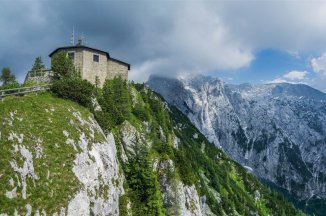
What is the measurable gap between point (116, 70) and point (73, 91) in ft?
84.7

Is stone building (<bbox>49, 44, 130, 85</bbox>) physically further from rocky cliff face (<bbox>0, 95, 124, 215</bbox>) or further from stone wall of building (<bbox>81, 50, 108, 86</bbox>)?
rocky cliff face (<bbox>0, 95, 124, 215</bbox>)

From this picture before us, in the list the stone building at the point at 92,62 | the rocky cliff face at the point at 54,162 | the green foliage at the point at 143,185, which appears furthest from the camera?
the stone building at the point at 92,62

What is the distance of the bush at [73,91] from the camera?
7169 cm

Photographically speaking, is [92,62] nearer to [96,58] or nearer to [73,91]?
[96,58]

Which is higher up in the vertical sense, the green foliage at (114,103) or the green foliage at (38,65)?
the green foliage at (38,65)

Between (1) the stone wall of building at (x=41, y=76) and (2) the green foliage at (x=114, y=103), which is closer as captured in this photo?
(2) the green foliage at (x=114, y=103)

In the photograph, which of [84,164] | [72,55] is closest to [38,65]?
[72,55]

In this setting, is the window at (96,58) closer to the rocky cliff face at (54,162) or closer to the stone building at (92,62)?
the stone building at (92,62)

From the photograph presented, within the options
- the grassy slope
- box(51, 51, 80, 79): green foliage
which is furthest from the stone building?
the grassy slope

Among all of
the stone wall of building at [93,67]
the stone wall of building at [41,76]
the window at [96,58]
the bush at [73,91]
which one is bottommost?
the bush at [73,91]


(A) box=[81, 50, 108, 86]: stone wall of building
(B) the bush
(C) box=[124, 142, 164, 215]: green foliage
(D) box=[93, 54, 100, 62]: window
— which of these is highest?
(D) box=[93, 54, 100, 62]: window

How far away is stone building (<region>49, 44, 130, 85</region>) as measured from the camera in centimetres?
8769

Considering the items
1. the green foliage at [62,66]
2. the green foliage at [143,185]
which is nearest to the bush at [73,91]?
the green foliage at [62,66]

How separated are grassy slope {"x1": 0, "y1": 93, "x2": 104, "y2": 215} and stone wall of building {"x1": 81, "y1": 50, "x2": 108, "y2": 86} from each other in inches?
846
